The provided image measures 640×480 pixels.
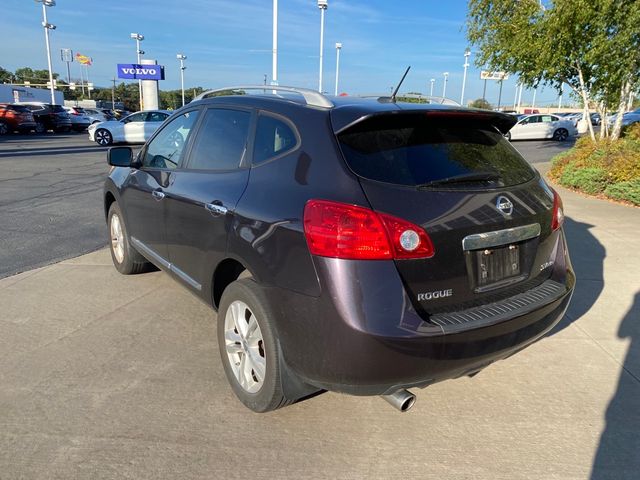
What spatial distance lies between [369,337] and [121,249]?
354 cm

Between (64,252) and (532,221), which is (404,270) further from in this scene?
(64,252)

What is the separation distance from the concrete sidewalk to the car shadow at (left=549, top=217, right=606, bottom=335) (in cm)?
16

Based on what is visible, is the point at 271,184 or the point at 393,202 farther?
the point at 271,184

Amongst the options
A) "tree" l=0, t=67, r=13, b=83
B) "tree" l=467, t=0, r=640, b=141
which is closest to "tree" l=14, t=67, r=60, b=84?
"tree" l=0, t=67, r=13, b=83

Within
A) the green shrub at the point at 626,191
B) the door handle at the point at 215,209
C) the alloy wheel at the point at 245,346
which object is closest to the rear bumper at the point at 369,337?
the alloy wheel at the point at 245,346

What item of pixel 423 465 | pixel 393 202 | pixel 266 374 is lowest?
pixel 423 465

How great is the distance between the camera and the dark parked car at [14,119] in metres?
26.6

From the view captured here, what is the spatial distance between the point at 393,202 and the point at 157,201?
7.22 feet

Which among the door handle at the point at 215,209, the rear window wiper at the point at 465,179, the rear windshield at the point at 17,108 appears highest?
the rear windshield at the point at 17,108

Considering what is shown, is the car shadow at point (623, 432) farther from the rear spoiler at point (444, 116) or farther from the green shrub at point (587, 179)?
the green shrub at point (587, 179)

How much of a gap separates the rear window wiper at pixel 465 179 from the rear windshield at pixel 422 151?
0.5 inches

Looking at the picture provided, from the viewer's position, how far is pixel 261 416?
281 centimetres

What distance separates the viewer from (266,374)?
2617 millimetres

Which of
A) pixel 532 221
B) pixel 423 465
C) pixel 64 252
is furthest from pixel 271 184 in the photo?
pixel 64 252
